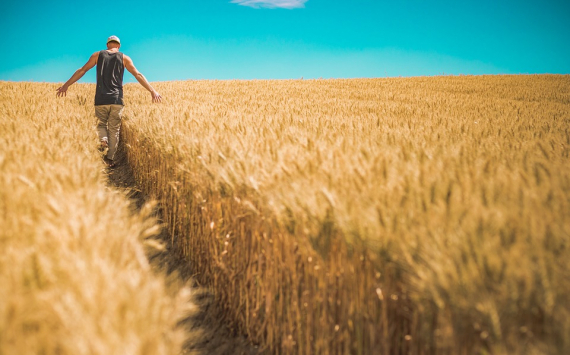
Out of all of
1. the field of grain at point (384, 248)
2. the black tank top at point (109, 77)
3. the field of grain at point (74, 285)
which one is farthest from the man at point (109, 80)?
the field of grain at point (74, 285)

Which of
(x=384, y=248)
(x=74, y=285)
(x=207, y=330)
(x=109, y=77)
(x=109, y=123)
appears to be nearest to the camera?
(x=74, y=285)

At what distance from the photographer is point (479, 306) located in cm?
103

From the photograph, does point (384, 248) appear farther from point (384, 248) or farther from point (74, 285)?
point (74, 285)

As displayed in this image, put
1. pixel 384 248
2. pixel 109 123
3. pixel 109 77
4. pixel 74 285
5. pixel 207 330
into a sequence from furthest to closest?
pixel 109 123 < pixel 109 77 < pixel 207 330 < pixel 384 248 < pixel 74 285

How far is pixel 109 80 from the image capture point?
6.06 m

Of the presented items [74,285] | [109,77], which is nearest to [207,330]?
[74,285]

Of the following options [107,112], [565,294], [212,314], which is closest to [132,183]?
[107,112]

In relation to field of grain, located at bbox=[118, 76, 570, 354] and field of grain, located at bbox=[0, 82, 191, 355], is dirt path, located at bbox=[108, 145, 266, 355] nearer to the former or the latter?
field of grain, located at bbox=[118, 76, 570, 354]

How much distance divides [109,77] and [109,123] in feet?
2.76

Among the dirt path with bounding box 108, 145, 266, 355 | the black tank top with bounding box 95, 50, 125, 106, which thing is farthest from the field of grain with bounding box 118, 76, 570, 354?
the black tank top with bounding box 95, 50, 125, 106

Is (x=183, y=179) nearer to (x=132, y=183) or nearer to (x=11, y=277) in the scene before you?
(x=11, y=277)

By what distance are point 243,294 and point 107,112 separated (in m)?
5.16

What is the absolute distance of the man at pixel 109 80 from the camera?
5.98m

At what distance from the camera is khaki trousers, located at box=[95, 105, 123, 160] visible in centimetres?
636
